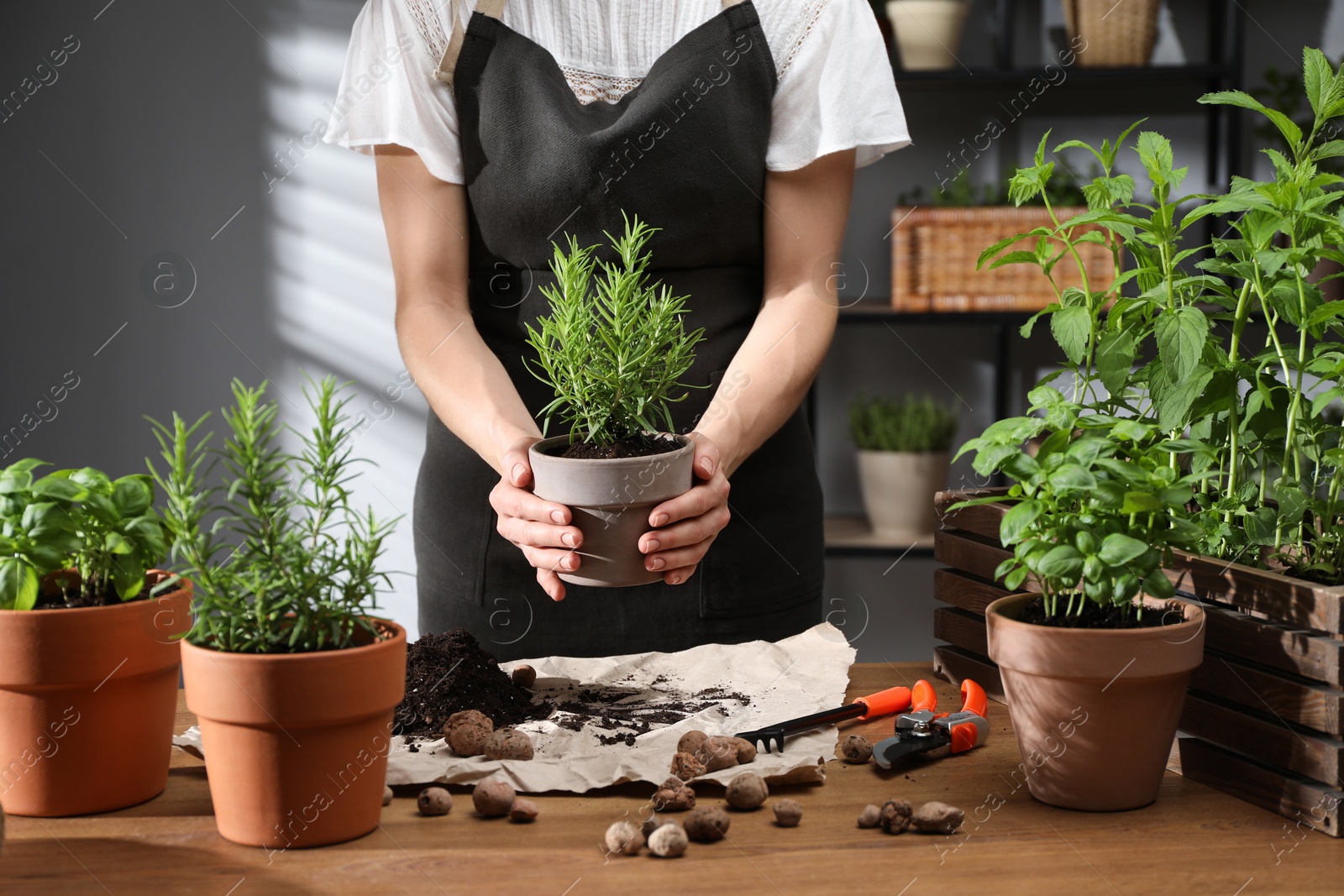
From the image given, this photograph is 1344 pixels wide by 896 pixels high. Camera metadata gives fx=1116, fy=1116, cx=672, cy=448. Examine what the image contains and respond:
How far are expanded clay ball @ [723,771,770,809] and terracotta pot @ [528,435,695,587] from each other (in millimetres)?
226

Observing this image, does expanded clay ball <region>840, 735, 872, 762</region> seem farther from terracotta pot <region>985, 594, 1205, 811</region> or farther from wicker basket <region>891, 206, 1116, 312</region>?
wicker basket <region>891, 206, 1116, 312</region>

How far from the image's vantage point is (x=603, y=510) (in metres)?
0.95

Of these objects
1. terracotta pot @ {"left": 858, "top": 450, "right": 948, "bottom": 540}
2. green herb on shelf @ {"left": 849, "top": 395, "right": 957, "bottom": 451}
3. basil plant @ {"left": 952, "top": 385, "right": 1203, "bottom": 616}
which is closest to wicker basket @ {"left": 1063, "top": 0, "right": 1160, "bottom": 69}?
green herb on shelf @ {"left": 849, "top": 395, "right": 957, "bottom": 451}

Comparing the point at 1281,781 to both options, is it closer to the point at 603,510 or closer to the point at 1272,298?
the point at 1272,298

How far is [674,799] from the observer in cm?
83

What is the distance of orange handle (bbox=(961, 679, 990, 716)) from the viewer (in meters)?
1.02

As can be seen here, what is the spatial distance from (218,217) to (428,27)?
186 cm

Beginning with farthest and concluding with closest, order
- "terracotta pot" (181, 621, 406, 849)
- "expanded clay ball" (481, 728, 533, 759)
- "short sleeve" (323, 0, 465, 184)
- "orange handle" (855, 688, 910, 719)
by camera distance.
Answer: "short sleeve" (323, 0, 465, 184) → "orange handle" (855, 688, 910, 719) → "expanded clay ball" (481, 728, 533, 759) → "terracotta pot" (181, 621, 406, 849)

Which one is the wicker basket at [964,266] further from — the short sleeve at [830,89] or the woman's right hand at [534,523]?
the woman's right hand at [534,523]

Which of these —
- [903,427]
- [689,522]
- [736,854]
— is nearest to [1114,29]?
[903,427]

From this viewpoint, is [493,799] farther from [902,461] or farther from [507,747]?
[902,461]

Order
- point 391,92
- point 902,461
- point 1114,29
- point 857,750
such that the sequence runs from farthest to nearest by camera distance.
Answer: point 902,461
point 1114,29
point 391,92
point 857,750

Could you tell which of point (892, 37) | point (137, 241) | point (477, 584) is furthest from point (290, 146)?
point (477, 584)

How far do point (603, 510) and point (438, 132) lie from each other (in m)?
0.83
